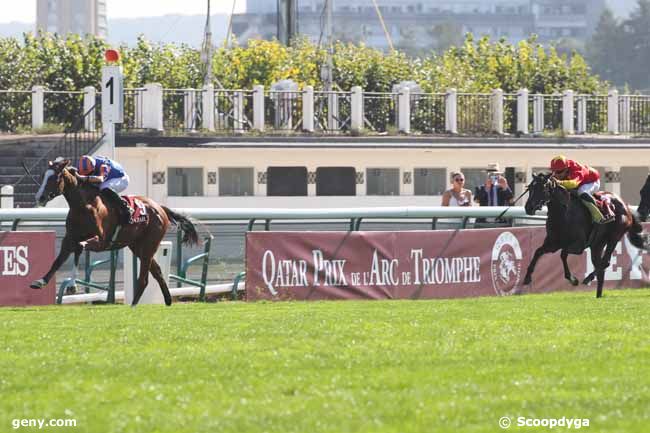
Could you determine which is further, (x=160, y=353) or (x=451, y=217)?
(x=451, y=217)

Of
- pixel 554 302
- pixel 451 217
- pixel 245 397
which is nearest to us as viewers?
pixel 245 397

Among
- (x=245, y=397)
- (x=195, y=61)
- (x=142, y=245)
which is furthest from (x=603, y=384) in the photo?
(x=195, y=61)

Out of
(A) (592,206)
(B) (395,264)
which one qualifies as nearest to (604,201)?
(A) (592,206)

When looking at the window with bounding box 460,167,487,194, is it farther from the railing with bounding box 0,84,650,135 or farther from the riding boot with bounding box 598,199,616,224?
the riding boot with bounding box 598,199,616,224

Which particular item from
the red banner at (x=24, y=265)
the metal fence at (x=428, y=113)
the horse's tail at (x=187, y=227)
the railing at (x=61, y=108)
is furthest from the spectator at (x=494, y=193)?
the railing at (x=61, y=108)

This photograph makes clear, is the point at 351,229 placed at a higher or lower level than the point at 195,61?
lower

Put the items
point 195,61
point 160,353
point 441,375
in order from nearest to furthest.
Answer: point 441,375
point 160,353
point 195,61

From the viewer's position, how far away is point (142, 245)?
711 inches

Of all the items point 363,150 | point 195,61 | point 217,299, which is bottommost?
point 217,299

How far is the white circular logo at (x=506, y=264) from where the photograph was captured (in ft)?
71.6

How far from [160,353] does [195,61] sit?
139ft

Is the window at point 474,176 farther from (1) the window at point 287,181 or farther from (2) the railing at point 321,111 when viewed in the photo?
(1) the window at point 287,181

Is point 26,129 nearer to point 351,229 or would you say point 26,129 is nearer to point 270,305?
point 351,229

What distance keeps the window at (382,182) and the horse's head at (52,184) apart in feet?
67.8
